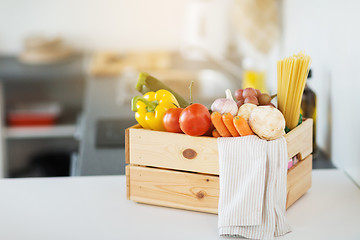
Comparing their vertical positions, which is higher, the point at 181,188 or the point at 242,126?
the point at 242,126

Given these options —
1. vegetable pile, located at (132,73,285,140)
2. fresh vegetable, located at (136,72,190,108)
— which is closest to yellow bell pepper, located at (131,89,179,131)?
vegetable pile, located at (132,73,285,140)

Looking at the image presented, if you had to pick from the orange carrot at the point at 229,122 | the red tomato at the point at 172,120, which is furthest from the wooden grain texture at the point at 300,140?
Answer: the red tomato at the point at 172,120

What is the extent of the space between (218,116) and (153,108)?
157mm

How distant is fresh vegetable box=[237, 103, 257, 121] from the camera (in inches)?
40.3

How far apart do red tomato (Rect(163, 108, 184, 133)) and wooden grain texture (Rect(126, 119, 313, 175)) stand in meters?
0.01

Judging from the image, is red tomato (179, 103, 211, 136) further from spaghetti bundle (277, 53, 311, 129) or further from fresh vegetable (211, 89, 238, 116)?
spaghetti bundle (277, 53, 311, 129)

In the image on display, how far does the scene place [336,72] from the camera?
1.41 meters

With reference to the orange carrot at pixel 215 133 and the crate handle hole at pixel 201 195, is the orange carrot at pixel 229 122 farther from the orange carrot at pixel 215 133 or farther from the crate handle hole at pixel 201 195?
the crate handle hole at pixel 201 195

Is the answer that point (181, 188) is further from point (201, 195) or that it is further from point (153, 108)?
point (153, 108)

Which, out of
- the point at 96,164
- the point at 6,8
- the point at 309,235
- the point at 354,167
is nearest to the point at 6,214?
the point at 96,164

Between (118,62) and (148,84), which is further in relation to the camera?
(118,62)

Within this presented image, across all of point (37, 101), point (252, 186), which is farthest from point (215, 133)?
point (37, 101)

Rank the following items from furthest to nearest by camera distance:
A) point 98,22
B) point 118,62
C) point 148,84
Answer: point 98,22 → point 118,62 → point 148,84

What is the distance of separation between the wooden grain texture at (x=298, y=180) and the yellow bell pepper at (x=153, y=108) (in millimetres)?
297
